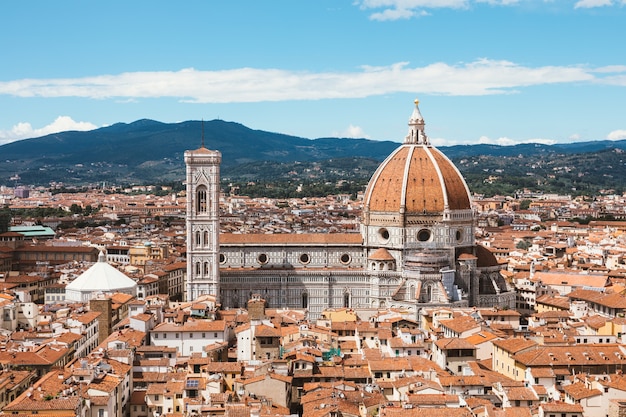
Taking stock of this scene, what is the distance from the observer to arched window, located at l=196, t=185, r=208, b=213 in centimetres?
6228

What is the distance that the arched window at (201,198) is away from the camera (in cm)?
6228

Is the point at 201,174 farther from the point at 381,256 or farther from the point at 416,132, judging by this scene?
the point at 416,132

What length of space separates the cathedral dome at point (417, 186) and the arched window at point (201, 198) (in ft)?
36.1

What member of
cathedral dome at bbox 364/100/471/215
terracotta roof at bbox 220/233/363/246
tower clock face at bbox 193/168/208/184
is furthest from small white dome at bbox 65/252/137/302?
cathedral dome at bbox 364/100/471/215

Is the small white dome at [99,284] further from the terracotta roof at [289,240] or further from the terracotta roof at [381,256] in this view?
the terracotta roof at [381,256]

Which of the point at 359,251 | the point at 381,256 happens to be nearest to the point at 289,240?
the point at 359,251

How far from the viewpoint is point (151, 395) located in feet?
119

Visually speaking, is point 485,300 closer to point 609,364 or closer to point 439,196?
point 439,196

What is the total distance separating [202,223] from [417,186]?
14336 mm

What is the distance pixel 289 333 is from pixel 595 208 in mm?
133320

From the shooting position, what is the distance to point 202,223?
62.2 meters

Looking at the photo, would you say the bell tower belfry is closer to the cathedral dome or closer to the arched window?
the arched window

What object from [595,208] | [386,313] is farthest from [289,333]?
[595,208]

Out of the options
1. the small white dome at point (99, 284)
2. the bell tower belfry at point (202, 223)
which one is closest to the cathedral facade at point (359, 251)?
the bell tower belfry at point (202, 223)
